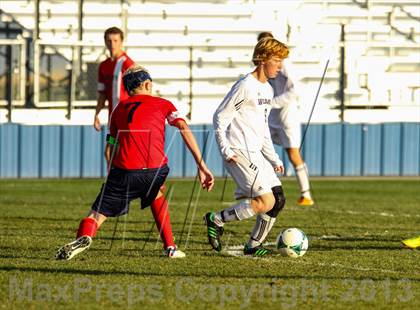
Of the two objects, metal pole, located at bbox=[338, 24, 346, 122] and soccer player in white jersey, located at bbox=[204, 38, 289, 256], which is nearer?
soccer player in white jersey, located at bbox=[204, 38, 289, 256]

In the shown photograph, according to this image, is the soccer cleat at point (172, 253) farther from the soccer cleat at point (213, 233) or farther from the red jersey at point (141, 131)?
the red jersey at point (141, 131)

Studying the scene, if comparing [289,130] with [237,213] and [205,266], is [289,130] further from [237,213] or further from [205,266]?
[205,266]

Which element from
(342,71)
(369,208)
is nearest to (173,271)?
(369,208)

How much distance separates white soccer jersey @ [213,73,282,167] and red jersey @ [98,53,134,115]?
156 inches

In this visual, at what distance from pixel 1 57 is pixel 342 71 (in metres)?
8.18

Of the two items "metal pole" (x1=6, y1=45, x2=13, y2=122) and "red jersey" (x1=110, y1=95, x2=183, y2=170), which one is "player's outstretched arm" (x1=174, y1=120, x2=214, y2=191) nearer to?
"red jersey" (x1=110, y1=95, x2=183, y2=170)

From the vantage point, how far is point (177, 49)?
87.6 ft

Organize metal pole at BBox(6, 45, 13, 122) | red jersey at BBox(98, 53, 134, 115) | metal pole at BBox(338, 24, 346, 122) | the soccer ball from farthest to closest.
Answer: metal pole at BBox(338, 24, 346, 122) → metal pole at BBox(6, 45, 13, 122) → red jersey at BBox(98, 53, 134, 115) → the soccer ball

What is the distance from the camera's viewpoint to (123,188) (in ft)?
30.7

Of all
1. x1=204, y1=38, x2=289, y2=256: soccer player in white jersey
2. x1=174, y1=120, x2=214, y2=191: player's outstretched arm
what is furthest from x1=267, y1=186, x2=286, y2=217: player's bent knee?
x1=174, y1=120, x2=214, y2=191: player's outstretched arm

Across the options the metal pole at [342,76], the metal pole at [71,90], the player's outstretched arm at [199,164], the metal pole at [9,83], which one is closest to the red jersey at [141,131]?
the player's outstretched arm at [199,164]

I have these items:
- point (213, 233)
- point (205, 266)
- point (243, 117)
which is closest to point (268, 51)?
point (243, 117)

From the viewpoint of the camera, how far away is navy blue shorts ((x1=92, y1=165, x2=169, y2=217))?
9.32 m

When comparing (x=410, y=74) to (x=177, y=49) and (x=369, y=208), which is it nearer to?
(x=177, y=49)
